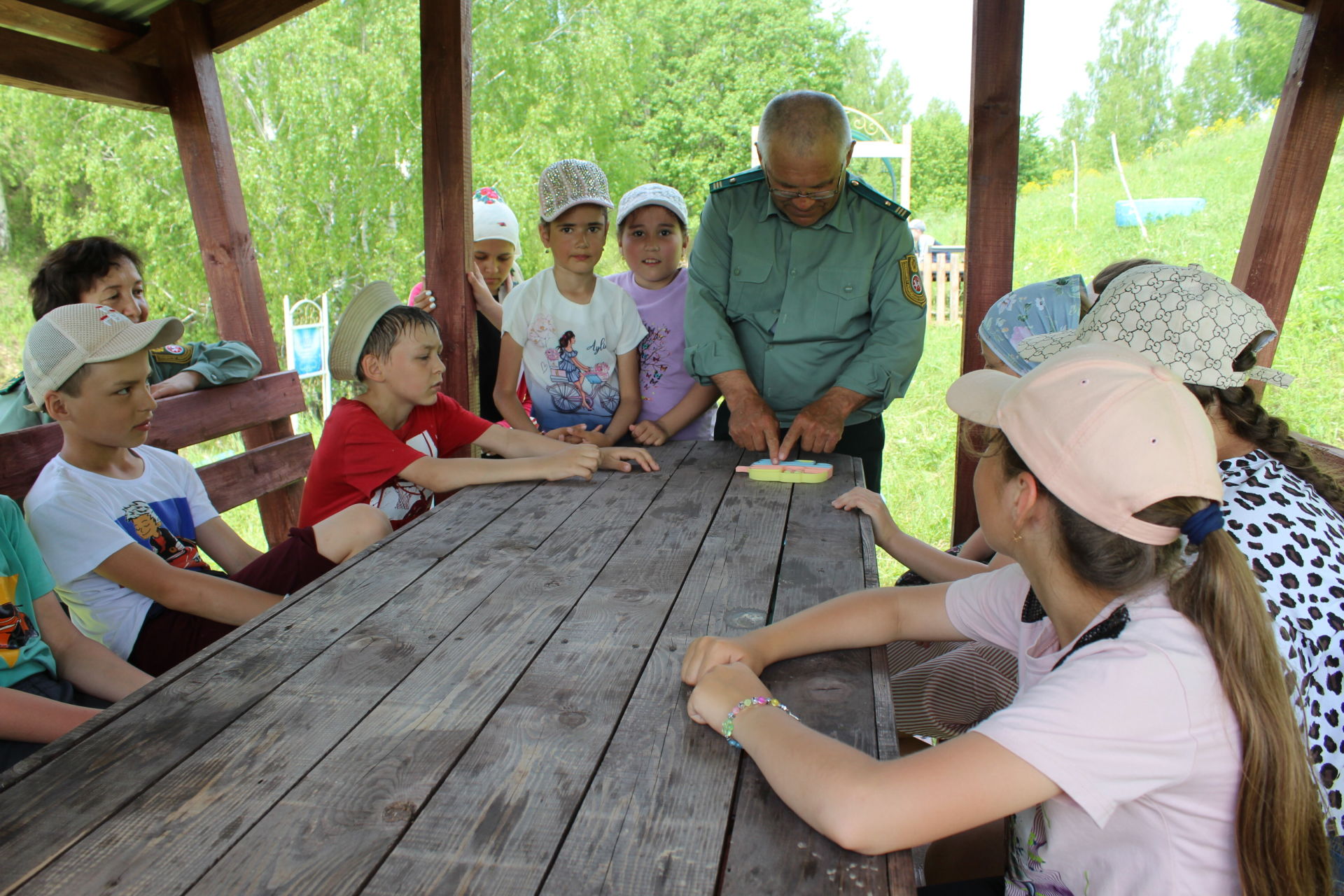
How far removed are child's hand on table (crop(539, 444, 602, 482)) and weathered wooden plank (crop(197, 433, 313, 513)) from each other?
1597mm

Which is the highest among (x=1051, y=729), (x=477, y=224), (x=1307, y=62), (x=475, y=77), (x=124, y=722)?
(x=475, y=77)

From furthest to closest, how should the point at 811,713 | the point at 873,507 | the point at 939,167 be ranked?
the point at 939,167
the point at 873,507
the point at 811,713

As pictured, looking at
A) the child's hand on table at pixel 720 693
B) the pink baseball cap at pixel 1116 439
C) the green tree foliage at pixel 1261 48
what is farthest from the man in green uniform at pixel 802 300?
the green tree foliage at pixel 1261 48

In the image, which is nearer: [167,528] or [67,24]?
[167,528]

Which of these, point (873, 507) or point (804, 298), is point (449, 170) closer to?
point (804, 298)

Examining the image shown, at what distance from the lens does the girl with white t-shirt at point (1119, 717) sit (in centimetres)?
98

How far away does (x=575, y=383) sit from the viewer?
129 inches

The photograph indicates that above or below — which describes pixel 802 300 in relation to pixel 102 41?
below

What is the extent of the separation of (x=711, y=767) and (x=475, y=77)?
44.8 feet

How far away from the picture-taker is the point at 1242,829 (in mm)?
1015

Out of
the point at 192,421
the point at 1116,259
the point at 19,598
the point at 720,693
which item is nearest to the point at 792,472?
the point at 720,693

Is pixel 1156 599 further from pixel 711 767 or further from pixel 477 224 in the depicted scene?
pixel 477 224

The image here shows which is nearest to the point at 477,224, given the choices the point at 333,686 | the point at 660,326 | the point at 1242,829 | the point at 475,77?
the point at 660,326

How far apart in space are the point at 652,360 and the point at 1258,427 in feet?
7.11
